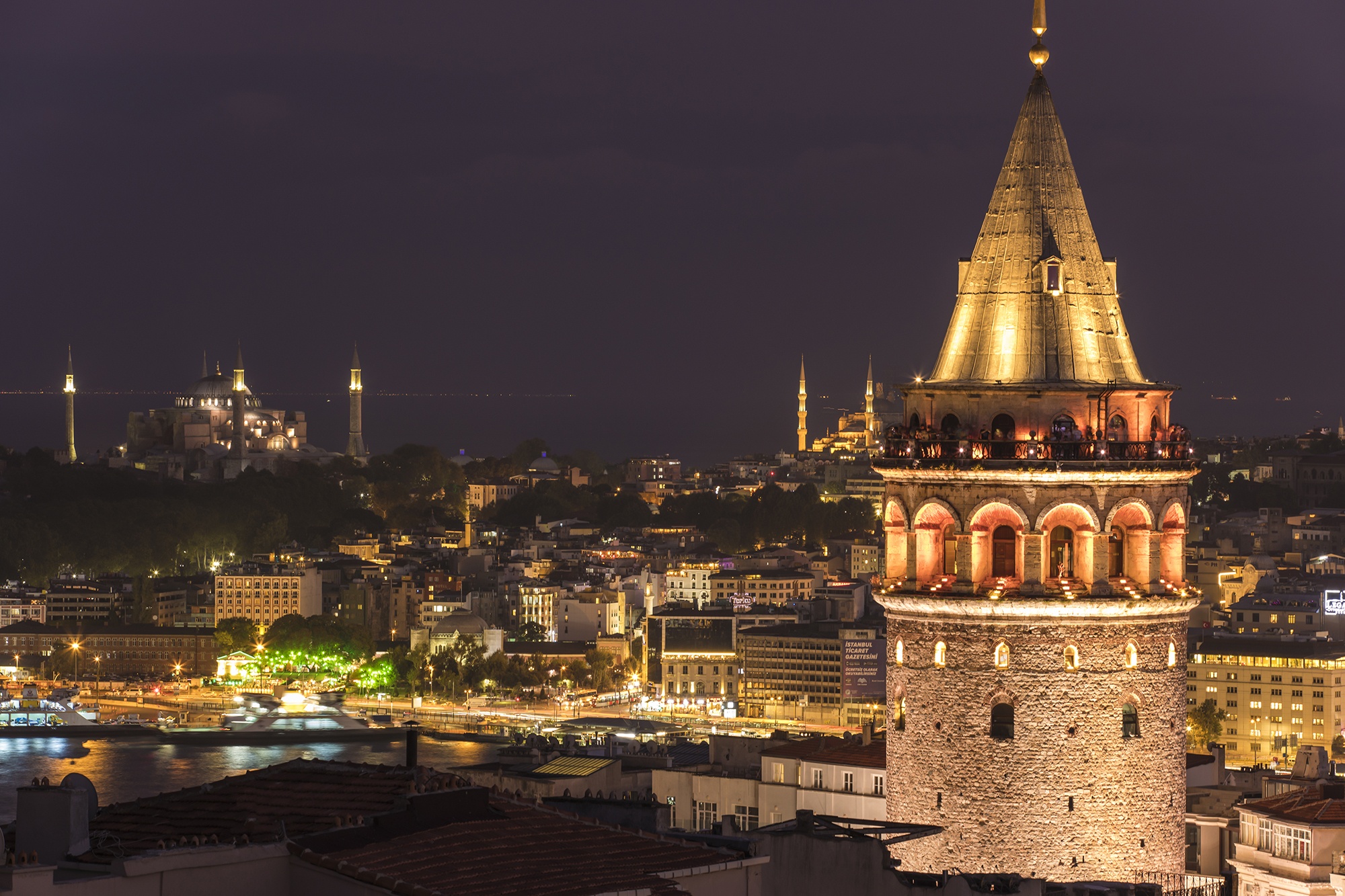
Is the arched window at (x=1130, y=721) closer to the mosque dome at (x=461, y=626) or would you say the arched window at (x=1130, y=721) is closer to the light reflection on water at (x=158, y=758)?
the light reflection on water at (x=158, y=758)

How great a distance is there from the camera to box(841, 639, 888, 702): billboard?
71250mm

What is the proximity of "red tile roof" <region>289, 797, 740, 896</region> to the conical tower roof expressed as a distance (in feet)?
11.4

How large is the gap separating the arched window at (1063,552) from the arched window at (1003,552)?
7.3 inches

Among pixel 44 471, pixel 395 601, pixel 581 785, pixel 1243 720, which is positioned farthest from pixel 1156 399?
pixel 44 471

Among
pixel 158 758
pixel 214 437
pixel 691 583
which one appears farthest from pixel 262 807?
pixel 214 437

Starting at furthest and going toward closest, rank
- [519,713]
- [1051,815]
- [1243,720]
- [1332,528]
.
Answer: [1332,528] < [519,713] < [1243,720] < [1051,815]

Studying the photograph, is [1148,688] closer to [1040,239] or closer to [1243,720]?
[1040,239]

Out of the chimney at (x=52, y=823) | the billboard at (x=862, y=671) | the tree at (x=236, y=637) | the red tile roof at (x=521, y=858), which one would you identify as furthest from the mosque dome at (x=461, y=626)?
the chimney at (x=52, y=823)

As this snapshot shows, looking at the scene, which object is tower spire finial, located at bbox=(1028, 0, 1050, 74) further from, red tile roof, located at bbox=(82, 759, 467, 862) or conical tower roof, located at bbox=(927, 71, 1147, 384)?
red tile roof, located at bbox=(82, 759, 467, 862)

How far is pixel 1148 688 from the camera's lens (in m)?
11.9

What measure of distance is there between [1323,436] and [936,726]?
11152 cm

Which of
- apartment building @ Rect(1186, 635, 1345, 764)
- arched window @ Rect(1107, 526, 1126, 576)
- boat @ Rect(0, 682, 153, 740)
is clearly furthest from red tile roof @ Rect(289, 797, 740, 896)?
boat @ Rect(0, 682, 153, 740)

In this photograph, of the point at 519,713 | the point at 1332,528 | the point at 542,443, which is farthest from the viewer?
the point at 542,443

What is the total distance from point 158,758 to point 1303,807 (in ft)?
193
